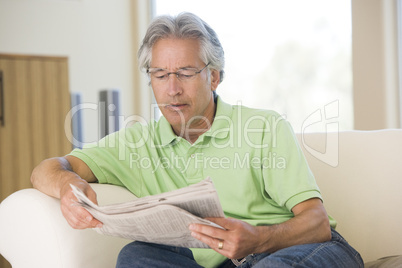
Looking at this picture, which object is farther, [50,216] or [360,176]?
[360,176]

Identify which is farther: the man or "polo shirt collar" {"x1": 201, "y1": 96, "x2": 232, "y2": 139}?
"polo shirt collar" {"x1": 201, "y1": 96, "x2": 232, "y2": 139}

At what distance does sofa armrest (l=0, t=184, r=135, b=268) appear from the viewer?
1452mm

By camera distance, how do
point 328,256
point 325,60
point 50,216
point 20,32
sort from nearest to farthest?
point 328,256 < point 50,216 < point 325,60 < point 20,32

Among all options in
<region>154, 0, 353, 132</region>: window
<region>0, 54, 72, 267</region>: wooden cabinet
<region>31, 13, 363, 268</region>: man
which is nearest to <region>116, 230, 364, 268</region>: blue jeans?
<region>31, 13, 363, 268</region>: man

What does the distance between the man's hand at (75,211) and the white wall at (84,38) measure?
2910 millimetres

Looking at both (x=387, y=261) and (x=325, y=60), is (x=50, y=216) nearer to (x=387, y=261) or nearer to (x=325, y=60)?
(x=387, y=261)

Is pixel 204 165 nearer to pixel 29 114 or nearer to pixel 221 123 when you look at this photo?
pixel 221 123

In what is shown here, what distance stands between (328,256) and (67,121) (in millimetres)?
3305

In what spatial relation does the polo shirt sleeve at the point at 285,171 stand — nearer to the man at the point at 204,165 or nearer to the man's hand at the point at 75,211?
the man at the point at 204,165

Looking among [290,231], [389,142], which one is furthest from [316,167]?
[290,231]

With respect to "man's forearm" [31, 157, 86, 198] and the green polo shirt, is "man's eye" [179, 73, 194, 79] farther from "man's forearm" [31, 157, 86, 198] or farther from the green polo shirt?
"man's forearm" [31, 157, 86, 198]

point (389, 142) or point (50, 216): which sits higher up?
point (389, 142)

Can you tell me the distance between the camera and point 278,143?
60.1 inches

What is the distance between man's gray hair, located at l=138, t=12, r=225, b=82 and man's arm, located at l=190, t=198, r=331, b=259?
0.60 metres
